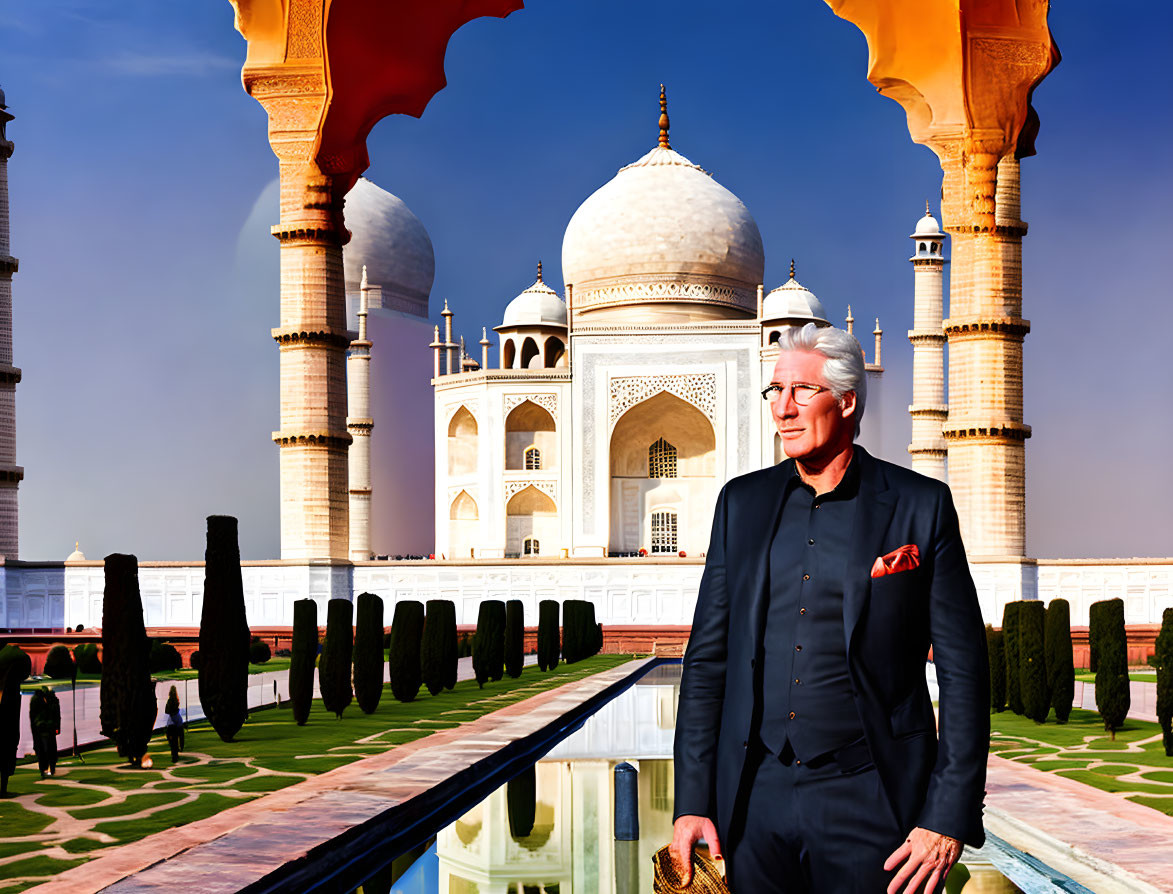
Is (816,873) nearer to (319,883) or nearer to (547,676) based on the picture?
(319,883)

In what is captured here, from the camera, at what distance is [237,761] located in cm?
697

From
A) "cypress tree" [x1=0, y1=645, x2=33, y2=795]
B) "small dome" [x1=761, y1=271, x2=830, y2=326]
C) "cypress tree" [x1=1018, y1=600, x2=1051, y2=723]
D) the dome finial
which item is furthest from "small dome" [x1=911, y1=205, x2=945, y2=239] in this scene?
"cypress tree" [x1=0, y1=645, x2=33, y2=795]

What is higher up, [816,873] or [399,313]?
[399,313]

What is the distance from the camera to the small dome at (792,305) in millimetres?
28109

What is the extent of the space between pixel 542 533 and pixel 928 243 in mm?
9485

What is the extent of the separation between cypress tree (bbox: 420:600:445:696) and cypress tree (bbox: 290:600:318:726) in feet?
6.45

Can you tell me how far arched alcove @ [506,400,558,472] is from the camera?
2716 centimetres

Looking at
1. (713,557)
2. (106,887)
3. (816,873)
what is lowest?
(106,887)

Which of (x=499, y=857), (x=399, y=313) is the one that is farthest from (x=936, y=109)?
(x=399, y=313)

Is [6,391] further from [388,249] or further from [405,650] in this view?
[388,249]

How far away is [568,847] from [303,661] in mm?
4396

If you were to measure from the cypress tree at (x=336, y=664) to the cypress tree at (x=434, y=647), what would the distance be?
1640mm

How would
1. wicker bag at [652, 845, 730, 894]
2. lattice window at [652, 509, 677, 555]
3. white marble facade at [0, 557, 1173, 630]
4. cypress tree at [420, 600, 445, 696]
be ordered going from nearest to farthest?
wicker bag at [652, 845, 730, 894]
cypress tree at [420, 600, 445, 696]
white marble facade at [0, 557, 1173, 630]
lattice window at [652, 509, 677, 555]

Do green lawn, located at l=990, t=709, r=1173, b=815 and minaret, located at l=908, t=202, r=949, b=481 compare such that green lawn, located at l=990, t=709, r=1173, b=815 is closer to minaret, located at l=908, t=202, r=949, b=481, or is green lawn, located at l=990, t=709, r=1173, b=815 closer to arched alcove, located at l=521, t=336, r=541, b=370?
minaret, located at l=908, t=202, r=949, b=481
